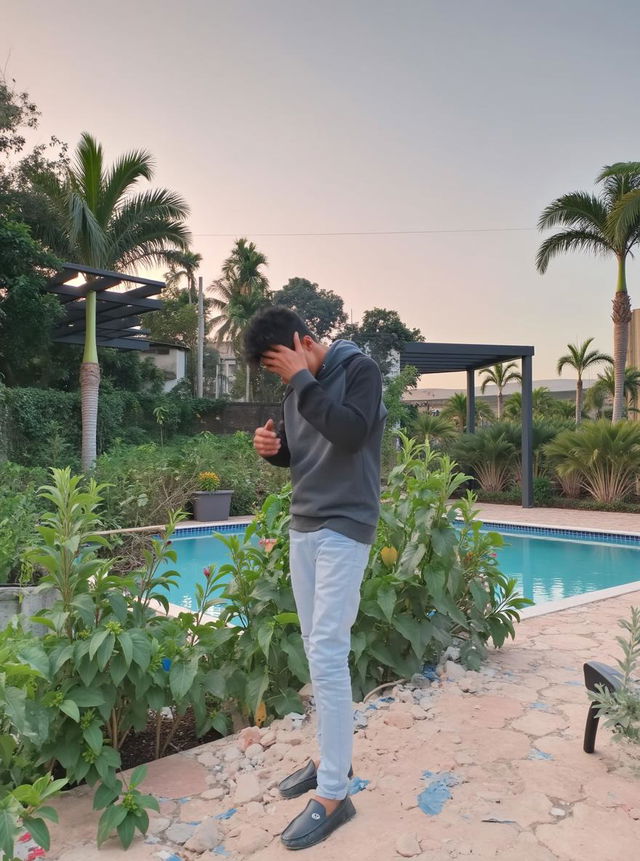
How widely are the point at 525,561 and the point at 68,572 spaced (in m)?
6.79

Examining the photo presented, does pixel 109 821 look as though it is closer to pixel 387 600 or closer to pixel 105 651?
pixel 105 651

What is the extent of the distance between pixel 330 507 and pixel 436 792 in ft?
2.87

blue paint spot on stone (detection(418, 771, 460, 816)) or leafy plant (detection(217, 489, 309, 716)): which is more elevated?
leafy plant (detection(217, 489, 309, 716))

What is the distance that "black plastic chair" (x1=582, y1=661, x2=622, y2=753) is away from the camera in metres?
1.93

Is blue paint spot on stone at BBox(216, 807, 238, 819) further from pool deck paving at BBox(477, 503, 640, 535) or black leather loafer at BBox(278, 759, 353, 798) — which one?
pool deck paving at BBox(477, 503, 640, 535)

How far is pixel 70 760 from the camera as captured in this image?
5.67 feet

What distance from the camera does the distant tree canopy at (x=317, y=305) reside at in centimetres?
2964

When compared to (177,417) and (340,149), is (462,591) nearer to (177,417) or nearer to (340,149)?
(340,149)

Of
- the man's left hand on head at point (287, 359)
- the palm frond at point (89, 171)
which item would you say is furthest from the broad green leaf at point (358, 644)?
the palm frond at point (89, 171)

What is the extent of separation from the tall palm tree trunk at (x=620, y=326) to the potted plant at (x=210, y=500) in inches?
349

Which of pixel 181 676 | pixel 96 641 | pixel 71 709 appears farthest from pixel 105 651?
pixel 181 676

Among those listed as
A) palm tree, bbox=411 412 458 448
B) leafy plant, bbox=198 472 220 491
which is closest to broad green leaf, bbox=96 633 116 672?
leafy plant, bbox=198 472 220 491

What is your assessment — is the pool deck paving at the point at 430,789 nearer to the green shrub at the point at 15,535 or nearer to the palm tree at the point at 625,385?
the green shrub at the point at 15,535

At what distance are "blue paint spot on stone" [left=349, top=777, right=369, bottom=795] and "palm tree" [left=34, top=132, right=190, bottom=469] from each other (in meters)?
10.5
